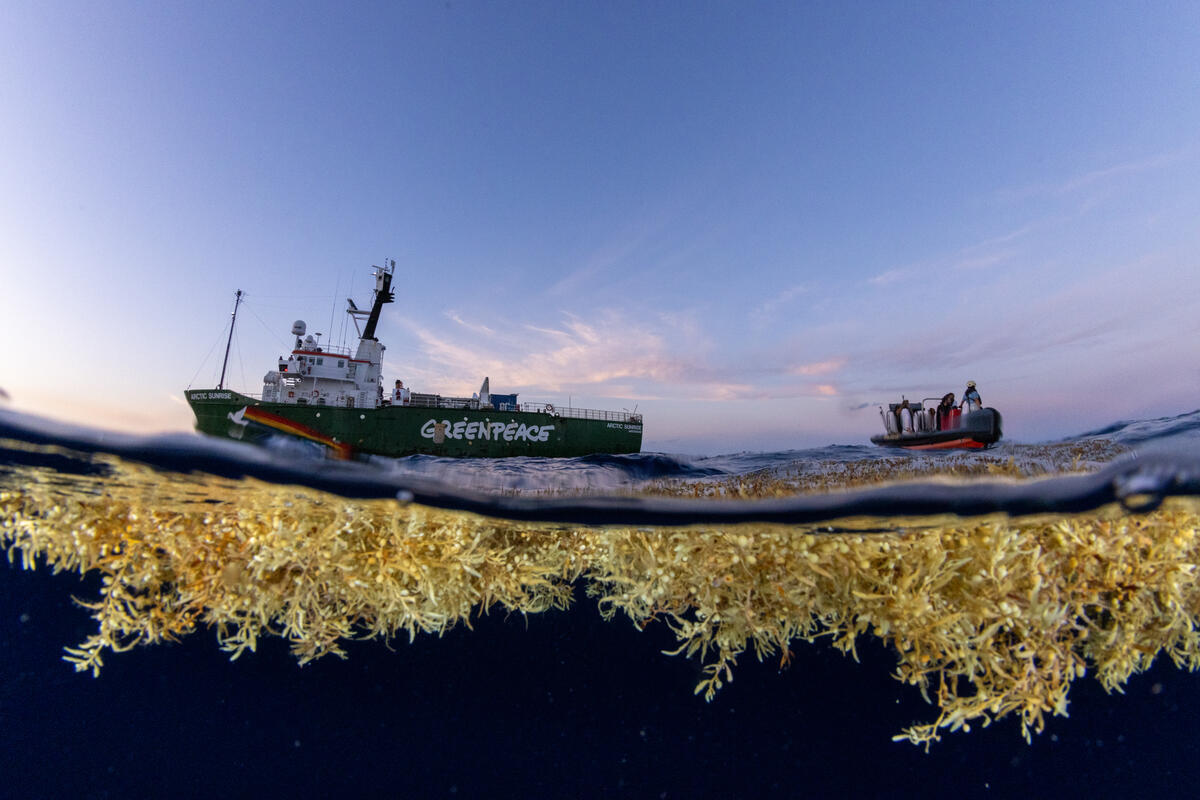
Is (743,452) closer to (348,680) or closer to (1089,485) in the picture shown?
(1089,485)

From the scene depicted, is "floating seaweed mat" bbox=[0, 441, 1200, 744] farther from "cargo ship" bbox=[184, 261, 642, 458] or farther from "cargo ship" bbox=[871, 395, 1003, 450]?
"cargo ship" bbox=[184, 261, 642, 458]

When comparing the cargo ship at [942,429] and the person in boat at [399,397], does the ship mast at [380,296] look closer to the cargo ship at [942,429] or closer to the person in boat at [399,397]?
the person in boat at [399,397]

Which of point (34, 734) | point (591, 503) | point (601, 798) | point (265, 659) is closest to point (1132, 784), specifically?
point (601, 798)

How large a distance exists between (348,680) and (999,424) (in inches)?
440

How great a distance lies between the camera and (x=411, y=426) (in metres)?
21.3

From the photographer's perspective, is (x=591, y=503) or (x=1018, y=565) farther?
(x=591, y=503)

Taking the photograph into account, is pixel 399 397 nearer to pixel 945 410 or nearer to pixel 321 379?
pixel 321 379

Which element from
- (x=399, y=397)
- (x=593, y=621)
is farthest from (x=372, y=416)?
(x=593, y=621)

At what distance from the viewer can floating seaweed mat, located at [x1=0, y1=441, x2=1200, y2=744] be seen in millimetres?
2963

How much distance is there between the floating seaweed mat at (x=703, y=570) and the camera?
2963 millimetres

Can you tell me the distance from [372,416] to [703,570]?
21972 millimetres

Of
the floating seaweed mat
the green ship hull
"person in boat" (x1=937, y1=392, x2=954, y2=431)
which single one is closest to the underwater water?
the floating seaweed mat

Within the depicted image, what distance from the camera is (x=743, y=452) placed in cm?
853

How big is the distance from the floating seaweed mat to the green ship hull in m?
16.1
